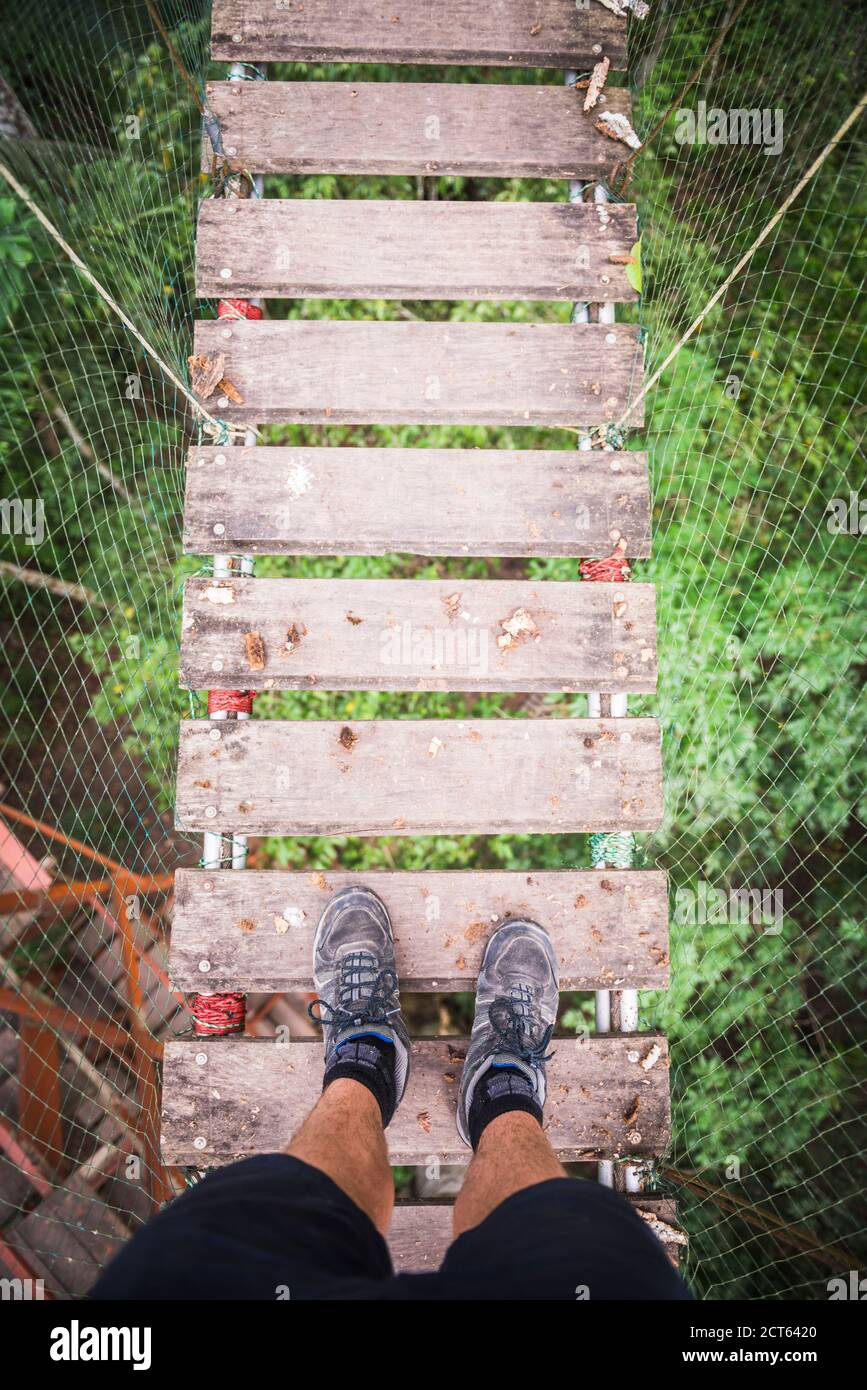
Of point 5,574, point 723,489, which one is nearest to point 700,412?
point 723,489

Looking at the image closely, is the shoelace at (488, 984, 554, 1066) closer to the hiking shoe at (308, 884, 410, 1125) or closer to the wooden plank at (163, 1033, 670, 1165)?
the wooden plank at (163, 1033, 670, 1165)

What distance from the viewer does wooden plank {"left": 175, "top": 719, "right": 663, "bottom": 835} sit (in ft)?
6.97

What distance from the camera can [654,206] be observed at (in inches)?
98.4

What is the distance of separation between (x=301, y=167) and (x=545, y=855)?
2.49m

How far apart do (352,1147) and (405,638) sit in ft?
4.25

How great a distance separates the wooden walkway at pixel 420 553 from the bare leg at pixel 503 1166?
0.44m

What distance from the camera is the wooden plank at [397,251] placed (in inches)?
90.1

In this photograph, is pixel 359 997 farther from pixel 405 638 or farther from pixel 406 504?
pixel 406 504

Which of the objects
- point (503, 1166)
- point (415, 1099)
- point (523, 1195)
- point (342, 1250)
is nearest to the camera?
point (342, 1250)

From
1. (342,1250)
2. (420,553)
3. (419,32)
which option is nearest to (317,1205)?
(342,1250)

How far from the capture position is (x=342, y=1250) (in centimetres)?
121

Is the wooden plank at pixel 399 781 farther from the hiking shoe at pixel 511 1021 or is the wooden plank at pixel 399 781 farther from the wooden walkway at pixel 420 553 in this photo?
the hiking shoe at pixel 511 1021
